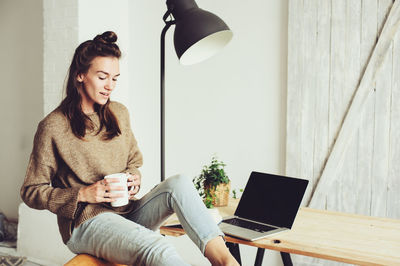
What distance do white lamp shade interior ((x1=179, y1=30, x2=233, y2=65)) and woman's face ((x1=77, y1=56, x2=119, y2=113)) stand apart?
1.07 ft

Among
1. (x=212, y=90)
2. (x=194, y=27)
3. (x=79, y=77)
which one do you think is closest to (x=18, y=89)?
(x=212, y=90)

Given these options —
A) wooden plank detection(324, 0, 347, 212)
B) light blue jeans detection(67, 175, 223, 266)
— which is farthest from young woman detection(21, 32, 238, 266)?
wooden plank detection(324, 0, 347, 212)

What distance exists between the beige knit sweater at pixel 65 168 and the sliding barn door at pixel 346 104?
128 centimetres

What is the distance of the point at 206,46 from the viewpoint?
1878 millimetres

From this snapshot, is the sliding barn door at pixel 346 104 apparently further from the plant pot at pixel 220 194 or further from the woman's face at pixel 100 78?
the woman's face at pixel 100 78

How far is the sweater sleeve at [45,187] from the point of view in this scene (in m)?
1.54

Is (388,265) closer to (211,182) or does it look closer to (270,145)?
(211,182)

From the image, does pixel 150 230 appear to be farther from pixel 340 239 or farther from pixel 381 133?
pixel 381 133

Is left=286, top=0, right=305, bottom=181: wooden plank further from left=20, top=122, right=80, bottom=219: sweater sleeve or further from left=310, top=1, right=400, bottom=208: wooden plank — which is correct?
left=20, top=122, right=80, bottom=219: sweater sleeve

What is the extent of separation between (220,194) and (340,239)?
0.65m

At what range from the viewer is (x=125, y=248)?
140 centimetres

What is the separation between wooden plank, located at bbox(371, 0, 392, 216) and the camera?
226 centimetres

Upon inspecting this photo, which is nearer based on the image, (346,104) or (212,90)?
(346,104)

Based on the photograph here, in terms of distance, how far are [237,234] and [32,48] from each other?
2.93 metres
